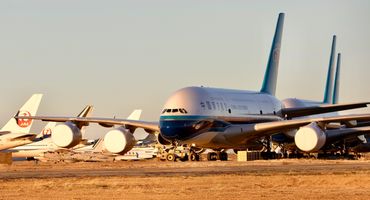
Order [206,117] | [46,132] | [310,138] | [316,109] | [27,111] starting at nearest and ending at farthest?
[310,138], [206,117], [316,109], [27,111], [46,132]

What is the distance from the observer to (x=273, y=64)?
72625mm

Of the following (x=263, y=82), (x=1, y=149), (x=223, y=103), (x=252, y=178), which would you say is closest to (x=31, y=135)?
(x=1, y=149)

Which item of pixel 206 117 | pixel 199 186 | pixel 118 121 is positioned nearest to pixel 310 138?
pixel 206 117

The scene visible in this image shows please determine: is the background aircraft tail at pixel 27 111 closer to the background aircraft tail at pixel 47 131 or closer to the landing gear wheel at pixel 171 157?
the background aircraft tail at pixel 47 131

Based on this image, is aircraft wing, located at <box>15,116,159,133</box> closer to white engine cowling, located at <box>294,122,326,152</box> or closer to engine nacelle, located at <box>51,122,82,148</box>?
engine nacelle, located at <box>51,122,82,148</box>

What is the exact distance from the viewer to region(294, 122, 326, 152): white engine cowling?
48656 millimetres

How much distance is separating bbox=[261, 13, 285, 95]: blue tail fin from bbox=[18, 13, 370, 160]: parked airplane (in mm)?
8045

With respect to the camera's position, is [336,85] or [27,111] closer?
[27,111]

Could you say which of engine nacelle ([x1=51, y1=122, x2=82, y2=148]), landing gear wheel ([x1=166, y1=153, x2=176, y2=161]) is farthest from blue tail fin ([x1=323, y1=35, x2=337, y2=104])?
engine nacelle ([x1=51, y1=122, x2=82, y2=148])

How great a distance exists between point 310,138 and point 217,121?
719 cm

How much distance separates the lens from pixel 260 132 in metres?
56.0

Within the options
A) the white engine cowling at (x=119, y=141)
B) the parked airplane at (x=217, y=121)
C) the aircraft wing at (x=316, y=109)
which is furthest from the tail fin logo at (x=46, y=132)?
the white engine cowling at (x=119, y=141)

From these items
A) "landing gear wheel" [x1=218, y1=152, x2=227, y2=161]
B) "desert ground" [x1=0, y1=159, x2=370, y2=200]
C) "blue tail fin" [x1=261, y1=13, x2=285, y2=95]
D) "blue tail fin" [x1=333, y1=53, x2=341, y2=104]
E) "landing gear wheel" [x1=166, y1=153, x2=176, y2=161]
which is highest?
"blue tail fin" [x1=333, y1=53, x2=341, y2=104]

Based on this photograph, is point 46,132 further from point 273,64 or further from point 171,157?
point 171,157
